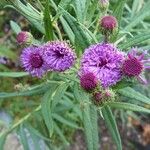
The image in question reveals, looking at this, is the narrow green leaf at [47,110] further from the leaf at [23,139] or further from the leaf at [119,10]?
the leaf at [23,139]

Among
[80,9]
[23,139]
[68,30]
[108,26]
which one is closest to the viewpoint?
[108,26]

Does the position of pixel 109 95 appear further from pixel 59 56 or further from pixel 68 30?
pixel 68 30

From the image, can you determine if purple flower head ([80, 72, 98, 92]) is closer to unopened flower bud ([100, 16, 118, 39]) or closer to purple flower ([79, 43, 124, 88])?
purple flower ([79, 43, 124, 88])

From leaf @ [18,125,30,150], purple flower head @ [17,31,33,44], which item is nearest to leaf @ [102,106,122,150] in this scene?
purple flower head @ [17,31,33,44]

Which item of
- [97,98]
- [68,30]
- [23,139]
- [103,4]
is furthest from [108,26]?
[23,139]

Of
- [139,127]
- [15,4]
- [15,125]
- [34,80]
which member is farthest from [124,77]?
[139,127]

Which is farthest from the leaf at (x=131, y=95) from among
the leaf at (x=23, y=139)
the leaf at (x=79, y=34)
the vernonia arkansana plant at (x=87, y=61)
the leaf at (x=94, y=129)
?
the leaf at (x=23, y=139)
